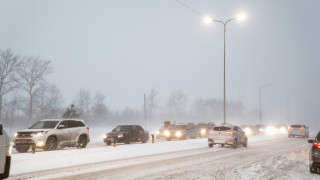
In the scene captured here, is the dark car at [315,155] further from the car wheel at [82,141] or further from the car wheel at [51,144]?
the car wheel at [82,141]

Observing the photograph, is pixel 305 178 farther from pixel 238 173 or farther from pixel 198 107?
pixel 198 107

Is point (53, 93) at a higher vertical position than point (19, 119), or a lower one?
higher

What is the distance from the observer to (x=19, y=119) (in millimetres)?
95750

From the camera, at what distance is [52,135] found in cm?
2078

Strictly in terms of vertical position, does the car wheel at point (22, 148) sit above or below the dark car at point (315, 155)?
below

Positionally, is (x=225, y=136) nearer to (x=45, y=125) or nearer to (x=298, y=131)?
(x=45, y=125)

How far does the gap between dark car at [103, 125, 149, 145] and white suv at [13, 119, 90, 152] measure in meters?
4.25

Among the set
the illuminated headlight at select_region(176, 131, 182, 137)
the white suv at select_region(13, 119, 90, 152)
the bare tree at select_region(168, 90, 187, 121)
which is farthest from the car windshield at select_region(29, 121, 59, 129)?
the bare tree at select_region(168, 90, 187, 121)

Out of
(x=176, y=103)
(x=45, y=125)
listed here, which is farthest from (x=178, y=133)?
(x=176, y=103)

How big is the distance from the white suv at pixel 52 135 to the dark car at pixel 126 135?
14.0ft

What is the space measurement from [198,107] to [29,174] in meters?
133

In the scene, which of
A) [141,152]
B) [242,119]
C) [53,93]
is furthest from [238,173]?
[242,119]

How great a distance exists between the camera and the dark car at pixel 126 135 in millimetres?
27812

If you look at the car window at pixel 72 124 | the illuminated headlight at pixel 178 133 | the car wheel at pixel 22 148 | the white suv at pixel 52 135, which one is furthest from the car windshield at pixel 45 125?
the illuminated headlight at pixel 178 133
